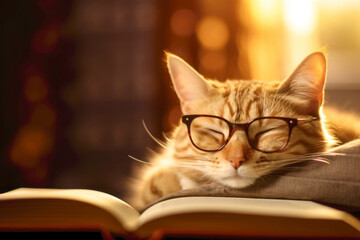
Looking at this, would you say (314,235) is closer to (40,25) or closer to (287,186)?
(287,186)

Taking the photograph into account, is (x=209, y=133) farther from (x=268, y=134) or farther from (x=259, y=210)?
(x=259, y=210)

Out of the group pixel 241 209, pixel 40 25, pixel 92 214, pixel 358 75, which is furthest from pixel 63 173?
pixel 358 75

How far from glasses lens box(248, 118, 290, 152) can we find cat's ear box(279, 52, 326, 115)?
0.10 metres

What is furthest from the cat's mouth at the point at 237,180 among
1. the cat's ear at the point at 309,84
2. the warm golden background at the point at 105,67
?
the warm golden background at the point at 105,67

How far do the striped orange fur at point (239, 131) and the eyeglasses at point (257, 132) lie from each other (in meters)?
0.02

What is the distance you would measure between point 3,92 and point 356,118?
1903 millimetres

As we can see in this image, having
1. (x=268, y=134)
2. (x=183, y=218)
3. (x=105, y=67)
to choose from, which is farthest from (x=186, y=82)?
(x=105, y=67)

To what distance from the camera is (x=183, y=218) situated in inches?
22.8

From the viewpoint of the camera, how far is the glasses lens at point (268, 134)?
845 millimetres

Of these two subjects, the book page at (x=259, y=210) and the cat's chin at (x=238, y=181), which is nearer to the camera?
the book page at (x=259, y=210)

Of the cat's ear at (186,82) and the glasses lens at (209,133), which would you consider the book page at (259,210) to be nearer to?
the glasses lens at (209,133)

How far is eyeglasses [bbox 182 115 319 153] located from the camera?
2.76 ft

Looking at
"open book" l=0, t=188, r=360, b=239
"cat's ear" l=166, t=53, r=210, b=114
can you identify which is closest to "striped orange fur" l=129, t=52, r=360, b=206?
"cat's ear" l=166, t=53, r=210, b=114

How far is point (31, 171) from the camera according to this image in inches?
86.2
